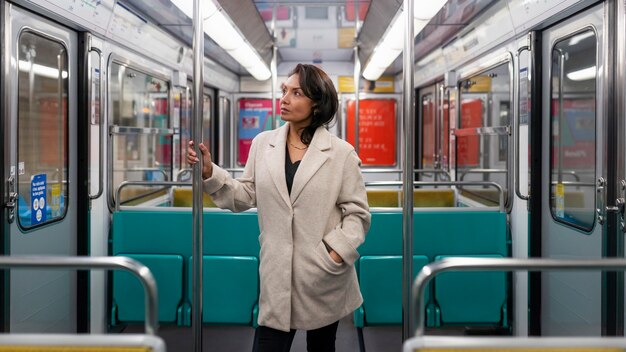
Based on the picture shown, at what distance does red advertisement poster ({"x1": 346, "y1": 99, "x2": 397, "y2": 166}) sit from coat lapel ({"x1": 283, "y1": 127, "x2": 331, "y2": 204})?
7.16 m

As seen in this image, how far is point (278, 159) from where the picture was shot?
7.49 ft

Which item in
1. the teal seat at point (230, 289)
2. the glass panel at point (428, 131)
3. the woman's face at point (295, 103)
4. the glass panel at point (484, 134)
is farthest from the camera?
the glass panel at point (428, 131)

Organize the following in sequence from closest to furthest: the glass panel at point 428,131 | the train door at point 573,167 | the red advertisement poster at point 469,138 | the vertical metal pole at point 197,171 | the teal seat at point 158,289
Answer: the vertical metal pole at point 197,171 → the train door at point 573,167 → the teal seat at point 158,289 → the red advertisement poster at point 469,138 → the glass panel at point 428,131

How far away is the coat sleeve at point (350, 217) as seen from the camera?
7.36 ft

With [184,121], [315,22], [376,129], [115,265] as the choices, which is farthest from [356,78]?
[115,265]

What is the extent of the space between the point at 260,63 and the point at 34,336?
6.16 metres

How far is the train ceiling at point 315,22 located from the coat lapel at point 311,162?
224 cm

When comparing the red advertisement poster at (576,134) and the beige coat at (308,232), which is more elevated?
the red advertisement poster at (576,134)

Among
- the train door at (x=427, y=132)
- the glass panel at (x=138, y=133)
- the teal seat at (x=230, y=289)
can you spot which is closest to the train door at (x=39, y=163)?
the glass panel at (x=138, y=133)

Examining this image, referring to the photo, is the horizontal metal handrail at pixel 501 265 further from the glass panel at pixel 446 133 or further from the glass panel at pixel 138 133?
the glass panel at pixel 446 133

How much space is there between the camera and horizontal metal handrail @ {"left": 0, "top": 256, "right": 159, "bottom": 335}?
1528 mm

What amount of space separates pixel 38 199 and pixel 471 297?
2.82 metres

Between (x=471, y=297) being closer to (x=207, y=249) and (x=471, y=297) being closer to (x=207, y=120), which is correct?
(x=207, y=249)

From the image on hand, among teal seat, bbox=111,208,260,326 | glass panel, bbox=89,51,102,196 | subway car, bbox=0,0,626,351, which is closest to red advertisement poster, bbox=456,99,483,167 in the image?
subway car, bbox=0,0,626,351
